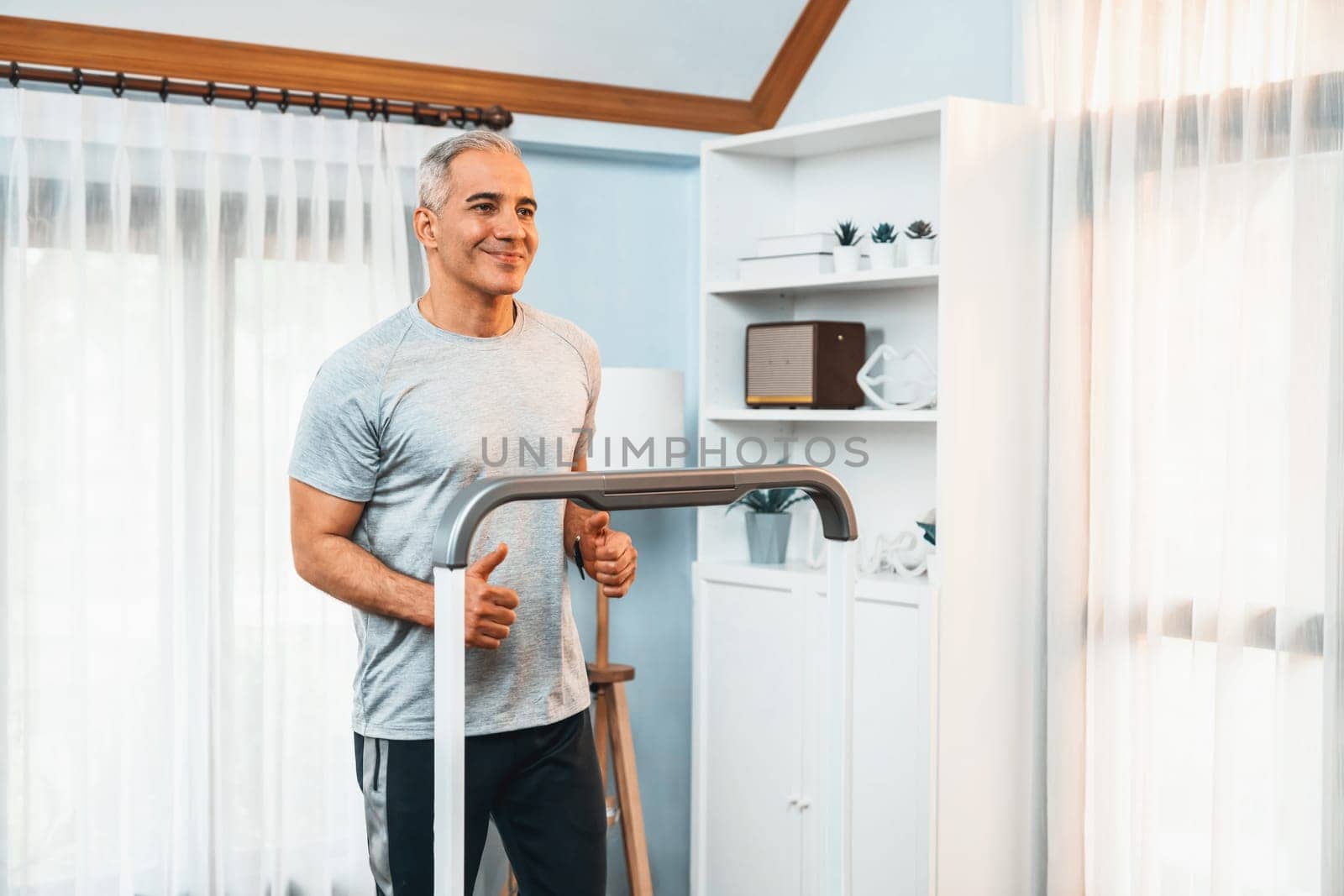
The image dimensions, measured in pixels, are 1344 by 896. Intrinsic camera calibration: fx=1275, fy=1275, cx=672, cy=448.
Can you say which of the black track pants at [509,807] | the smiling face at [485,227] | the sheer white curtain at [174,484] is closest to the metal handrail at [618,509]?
the black track pants at [509,807]

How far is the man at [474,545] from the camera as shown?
1.90 metres

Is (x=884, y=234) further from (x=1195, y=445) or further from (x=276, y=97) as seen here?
(x=276, y=97)

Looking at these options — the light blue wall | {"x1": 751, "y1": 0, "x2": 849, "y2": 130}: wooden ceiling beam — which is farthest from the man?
{"x1": 751, "y1": 0, "x2": 849, "y2": 130}: wooden ceiling beam

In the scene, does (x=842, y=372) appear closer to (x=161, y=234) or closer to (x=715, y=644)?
(x=715, y=644)

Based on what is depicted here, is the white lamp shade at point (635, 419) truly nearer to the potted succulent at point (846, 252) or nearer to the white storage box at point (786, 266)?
the white storage box at point (786, 266)

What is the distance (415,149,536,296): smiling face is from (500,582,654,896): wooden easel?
1.16 meters

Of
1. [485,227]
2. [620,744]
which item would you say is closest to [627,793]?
[620,744]

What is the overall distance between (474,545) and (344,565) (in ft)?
0.63

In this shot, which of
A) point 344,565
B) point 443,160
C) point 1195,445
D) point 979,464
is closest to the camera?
point 344,565

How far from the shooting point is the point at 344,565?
6.13 feet

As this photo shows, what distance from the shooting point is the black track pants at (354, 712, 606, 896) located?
6.30 feet

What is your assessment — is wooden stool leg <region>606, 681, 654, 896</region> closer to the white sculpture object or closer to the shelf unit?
the shelf unit

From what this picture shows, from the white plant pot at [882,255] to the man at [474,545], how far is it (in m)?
1.02

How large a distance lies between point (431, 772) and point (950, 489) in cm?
114
